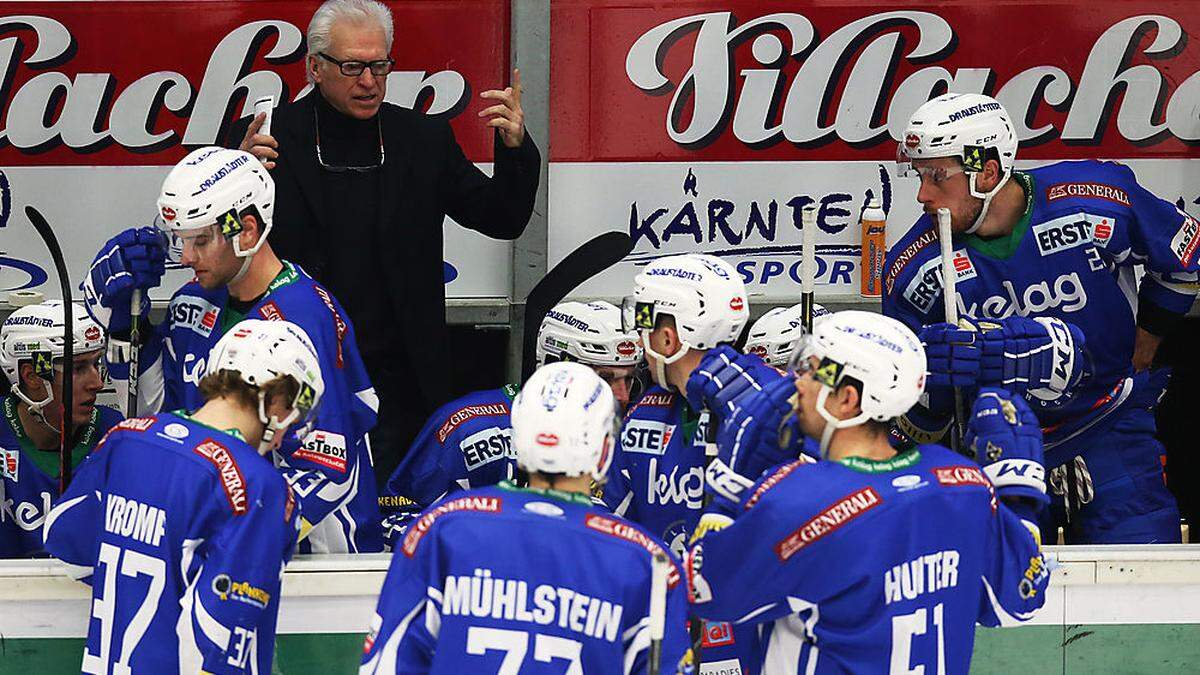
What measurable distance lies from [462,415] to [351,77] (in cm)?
105

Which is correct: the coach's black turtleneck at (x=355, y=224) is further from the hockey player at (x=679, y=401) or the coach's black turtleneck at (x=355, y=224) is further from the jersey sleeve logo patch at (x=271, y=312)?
the hockey player at (x=679, y=401)

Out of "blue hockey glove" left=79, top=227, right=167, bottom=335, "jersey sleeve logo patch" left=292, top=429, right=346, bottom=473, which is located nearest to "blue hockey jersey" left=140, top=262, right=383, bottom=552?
"jersey sleeve logo patch" left=292, top=429, right=346, bottom=473

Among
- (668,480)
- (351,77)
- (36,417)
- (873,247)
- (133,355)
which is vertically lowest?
(36,417)

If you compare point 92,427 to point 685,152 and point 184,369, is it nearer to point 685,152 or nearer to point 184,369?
point 184,369

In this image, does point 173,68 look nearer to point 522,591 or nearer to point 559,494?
point 559,494

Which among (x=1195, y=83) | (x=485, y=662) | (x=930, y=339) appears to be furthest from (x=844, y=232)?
(x=485, y=662)

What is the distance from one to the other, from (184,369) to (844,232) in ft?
9.08

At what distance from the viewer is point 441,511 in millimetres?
3943

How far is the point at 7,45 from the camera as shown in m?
6.95

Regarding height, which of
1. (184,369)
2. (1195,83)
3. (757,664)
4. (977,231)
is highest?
(1195,83)

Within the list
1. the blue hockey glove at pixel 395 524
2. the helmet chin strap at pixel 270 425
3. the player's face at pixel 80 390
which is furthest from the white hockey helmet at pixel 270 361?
the player's face at pixel 80 390

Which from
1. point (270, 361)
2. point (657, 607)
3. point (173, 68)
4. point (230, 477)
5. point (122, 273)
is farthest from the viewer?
point (173, 68)

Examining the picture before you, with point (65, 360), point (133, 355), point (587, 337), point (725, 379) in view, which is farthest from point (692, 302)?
point (65, 360)

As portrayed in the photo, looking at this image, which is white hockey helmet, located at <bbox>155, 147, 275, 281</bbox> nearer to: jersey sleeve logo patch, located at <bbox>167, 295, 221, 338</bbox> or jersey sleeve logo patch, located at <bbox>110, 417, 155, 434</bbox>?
jersey sleeve logo patch, located at <bbox>167, 295, 221, 338</bbox>
